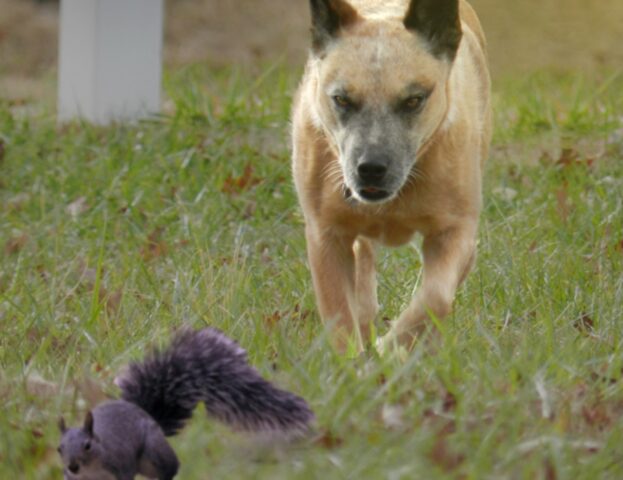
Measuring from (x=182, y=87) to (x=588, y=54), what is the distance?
4.63m

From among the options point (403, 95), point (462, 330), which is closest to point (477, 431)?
point (462, 330)

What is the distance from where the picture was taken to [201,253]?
16.9ft

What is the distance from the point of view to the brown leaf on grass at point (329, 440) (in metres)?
3.10

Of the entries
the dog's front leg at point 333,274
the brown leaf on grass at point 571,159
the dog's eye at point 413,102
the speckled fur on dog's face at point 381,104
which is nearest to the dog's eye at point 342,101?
the speckled fur on dog's face at point 381,104

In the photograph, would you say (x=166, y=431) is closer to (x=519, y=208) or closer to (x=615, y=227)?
(x=615, y=227)

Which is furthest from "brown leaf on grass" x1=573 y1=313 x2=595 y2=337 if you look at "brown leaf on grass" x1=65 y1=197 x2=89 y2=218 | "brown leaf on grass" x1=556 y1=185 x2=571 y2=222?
"brown leaf on grass" x1=65 y1=197 x2=89 y2=218

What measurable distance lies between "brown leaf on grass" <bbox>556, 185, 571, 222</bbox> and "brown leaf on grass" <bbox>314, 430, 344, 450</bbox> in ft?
9.74

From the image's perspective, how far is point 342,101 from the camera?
4.36 m

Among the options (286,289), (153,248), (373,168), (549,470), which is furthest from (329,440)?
(153,248)

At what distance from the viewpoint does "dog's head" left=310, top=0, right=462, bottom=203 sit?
4285 millimetres

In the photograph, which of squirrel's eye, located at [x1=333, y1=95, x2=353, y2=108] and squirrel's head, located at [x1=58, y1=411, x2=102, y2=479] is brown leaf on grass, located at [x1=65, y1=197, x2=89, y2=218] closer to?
squirrel's eye, located at [x1=333, y1=95, x2=353, y2=108]

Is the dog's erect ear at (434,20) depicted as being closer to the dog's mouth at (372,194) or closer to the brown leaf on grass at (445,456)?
the dog's mouth at (372,194)

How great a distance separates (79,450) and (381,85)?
193 cm

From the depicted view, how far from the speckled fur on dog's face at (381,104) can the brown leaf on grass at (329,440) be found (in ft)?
4.35
